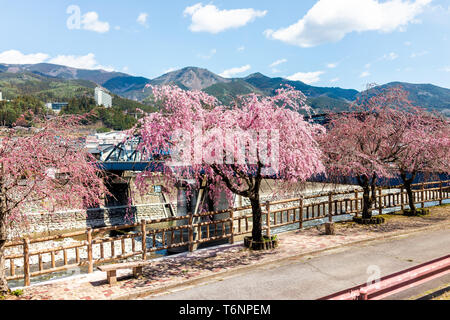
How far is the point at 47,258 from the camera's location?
1201 inches

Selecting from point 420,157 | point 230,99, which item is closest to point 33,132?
point 230,99

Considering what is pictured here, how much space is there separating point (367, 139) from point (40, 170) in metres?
14.2

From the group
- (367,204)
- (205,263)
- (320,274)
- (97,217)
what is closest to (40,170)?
(205,263)

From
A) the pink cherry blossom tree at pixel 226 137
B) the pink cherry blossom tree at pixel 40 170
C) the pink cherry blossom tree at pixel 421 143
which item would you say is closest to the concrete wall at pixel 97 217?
the pink cherry blossom tree at pixel 226 137

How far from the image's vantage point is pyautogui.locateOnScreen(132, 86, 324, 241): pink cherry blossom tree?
10.9 metres

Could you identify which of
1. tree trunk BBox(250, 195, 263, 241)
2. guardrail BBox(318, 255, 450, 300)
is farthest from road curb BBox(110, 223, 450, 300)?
guardrail BBox(318, 255, 450, 300)

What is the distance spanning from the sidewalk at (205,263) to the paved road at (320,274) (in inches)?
20.1

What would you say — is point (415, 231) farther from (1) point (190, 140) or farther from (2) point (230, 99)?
(1) point (190, 140)

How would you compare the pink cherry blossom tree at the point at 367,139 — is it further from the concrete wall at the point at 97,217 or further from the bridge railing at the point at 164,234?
the concrete wall at the point at 97,217

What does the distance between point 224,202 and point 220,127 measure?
24504mm

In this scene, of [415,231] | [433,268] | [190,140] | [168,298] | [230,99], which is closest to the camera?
[433,268]

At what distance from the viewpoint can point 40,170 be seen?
8406 millimetres

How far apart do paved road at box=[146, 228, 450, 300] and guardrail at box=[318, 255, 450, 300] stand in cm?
142

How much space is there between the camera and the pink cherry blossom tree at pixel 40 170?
8.24 metres
